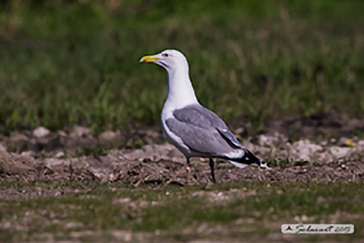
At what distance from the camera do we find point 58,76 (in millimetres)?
13984

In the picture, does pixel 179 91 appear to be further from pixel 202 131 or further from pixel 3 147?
pixel 3 147

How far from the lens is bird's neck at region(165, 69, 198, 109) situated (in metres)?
7.61

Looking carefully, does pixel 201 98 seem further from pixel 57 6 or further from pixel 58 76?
pixel 57 6

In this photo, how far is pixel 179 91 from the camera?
765 cm

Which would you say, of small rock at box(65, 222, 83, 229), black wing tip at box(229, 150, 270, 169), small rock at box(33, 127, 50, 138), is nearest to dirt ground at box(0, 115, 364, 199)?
small rock at box(33, 127, 50, 138)

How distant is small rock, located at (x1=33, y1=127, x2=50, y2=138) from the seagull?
12.5 ft

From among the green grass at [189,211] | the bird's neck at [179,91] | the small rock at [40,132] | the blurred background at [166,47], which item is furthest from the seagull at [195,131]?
the small rock at [40,132]

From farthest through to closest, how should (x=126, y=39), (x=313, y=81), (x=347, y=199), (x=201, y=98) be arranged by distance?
(x=126, y=39)
(x=313, y=81)
(x=201, y=98)
(x=347, y=199)

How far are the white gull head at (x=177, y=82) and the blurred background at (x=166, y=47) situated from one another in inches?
133

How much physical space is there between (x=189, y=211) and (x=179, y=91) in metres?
2.26

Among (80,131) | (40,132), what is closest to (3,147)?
(40,132)

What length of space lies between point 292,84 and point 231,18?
534 cm

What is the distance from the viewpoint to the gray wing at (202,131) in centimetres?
718

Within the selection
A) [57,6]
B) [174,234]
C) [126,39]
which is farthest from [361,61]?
[174,234]
